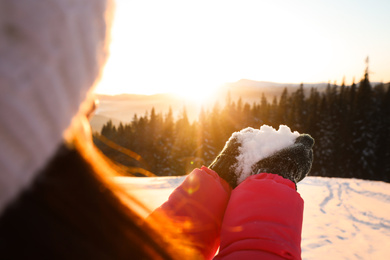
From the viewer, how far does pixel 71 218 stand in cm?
33

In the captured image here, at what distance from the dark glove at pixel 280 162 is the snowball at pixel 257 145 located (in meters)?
0.03

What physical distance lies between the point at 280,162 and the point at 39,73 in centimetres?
133

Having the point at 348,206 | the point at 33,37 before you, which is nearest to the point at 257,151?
the point at 33,37

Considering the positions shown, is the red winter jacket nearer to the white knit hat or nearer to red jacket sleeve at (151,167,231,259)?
red jacket sleeve at (151,167,231,259)

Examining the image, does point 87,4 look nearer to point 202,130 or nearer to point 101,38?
point 101,38

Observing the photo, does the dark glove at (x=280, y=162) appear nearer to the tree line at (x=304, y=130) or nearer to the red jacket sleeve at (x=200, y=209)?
the red jacket sleeve at (x=200, y=209)

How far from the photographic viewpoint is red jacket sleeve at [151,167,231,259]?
1.06 m

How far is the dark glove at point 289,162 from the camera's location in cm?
133

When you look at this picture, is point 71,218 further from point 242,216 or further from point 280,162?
point 280,162

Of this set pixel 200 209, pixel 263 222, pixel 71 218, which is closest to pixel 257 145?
pixel 200 209

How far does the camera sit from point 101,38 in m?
0.31

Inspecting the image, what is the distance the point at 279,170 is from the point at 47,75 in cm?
127

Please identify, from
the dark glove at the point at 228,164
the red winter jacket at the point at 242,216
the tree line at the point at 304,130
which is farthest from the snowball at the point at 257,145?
the tree line at the point at 304,130

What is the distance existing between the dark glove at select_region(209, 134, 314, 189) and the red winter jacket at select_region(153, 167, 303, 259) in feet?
0.46
